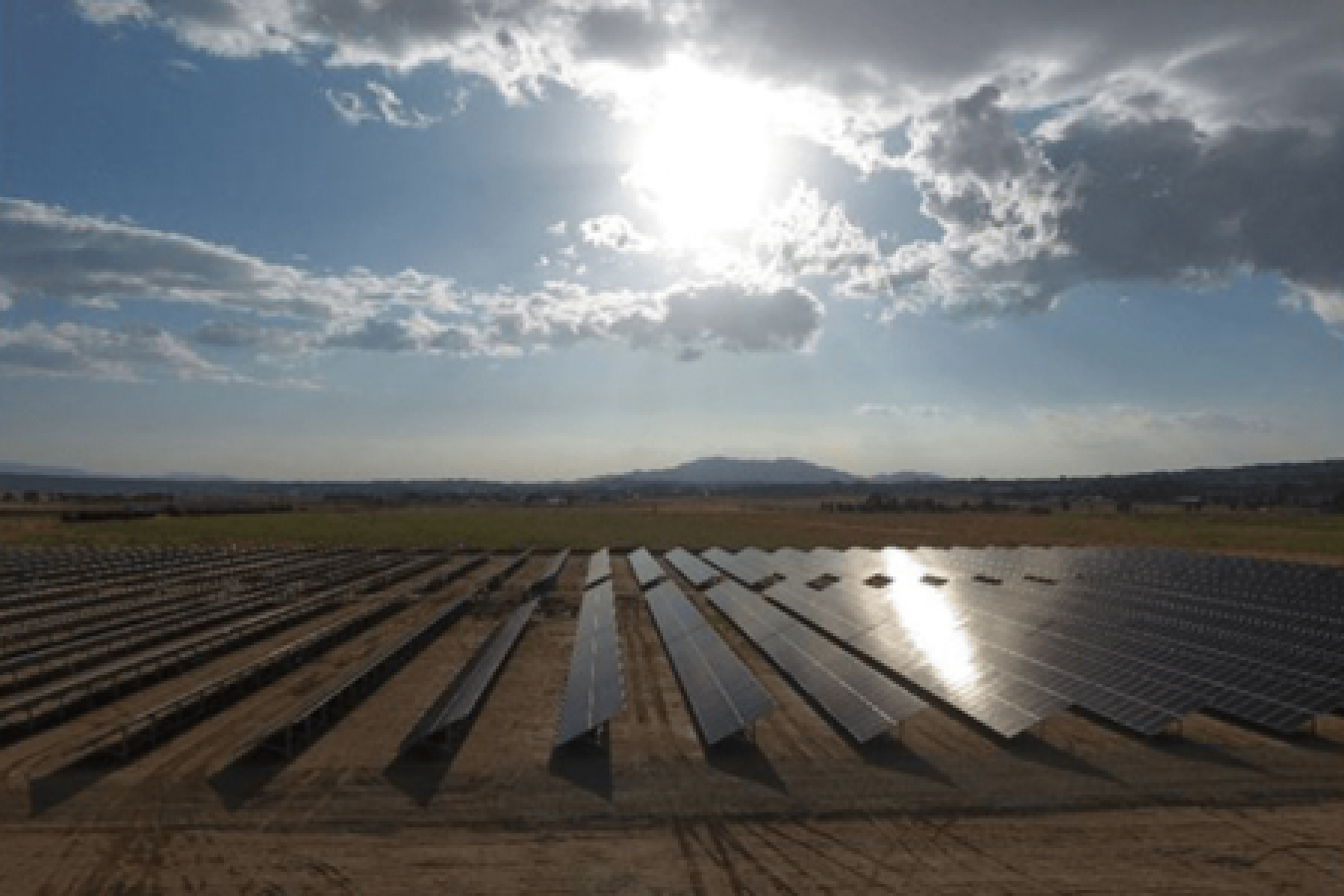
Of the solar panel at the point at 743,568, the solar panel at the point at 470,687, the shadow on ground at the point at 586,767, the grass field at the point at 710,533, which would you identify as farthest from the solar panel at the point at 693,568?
the shadow on ground at the point at 586,767

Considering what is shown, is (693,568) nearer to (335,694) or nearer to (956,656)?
(956,656)

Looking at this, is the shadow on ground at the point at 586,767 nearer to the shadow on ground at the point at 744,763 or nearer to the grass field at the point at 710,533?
the shadow on ground at the point at 744,763

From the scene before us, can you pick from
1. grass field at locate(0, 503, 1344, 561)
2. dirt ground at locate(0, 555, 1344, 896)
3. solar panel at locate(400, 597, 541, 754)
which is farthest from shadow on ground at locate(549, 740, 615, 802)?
grass field at locate(0, 503, 1344, 561)

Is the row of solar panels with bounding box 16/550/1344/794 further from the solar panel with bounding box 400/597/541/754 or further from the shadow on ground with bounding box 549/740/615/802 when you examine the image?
the shadow on ground with bounding box 549/740/615/802

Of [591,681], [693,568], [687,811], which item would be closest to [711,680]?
[591,681]

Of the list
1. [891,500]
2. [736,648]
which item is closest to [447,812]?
[736,648]

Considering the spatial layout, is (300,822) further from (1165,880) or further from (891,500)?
(891,500)

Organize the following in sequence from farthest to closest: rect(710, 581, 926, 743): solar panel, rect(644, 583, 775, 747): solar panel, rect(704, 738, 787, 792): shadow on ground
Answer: rect(710, 581, 926, 743): solar panel, rect(644, 583, 775, 747): solar panel, rect(704, 738, 787, 792): shadow on ground
